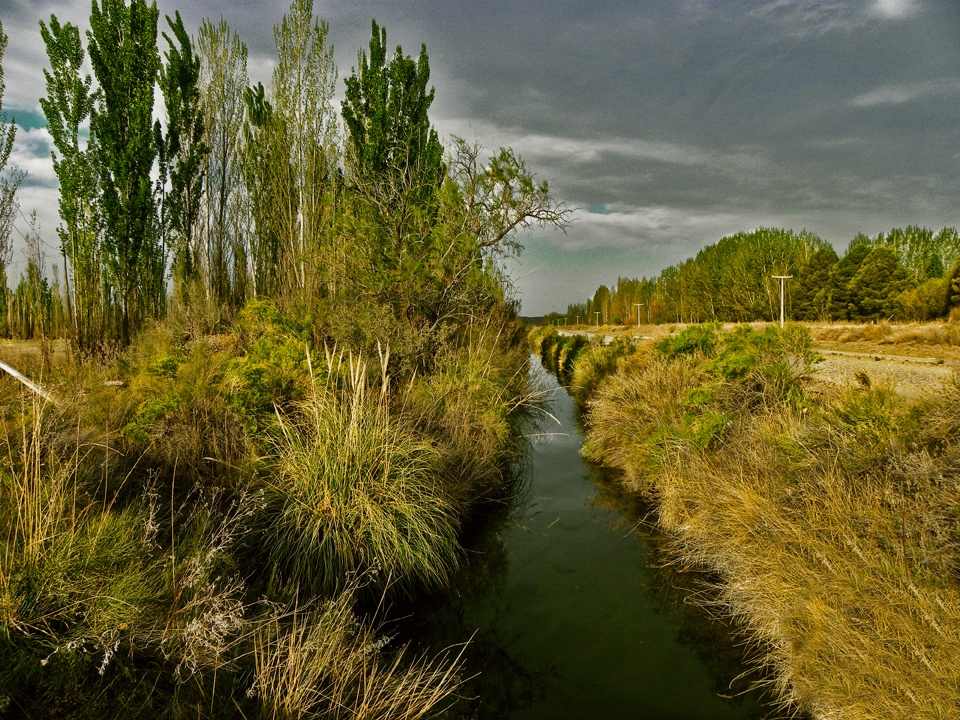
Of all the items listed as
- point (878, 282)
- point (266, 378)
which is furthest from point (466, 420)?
point (878, 282)

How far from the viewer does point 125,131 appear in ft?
39.4

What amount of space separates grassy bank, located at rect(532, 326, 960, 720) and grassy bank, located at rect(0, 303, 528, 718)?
231 cm

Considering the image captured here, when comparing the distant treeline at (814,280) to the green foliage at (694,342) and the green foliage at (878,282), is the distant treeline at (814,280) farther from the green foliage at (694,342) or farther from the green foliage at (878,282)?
the green foliage at (694,342)

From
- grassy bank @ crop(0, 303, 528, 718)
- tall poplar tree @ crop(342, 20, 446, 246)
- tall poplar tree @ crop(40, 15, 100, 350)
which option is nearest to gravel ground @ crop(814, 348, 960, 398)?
grassy bank @ crop(0, 303, 528, 718)

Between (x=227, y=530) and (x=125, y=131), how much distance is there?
11822 mm

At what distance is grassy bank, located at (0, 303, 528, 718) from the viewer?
269cm

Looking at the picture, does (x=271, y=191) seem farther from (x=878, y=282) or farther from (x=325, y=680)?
(x=878, y=282)

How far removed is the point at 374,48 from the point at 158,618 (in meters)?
15.0

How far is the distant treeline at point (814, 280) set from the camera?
40338 millimetres

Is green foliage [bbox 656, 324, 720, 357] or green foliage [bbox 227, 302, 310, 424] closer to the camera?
green foliage [bbox 227, 302, 310, 424]

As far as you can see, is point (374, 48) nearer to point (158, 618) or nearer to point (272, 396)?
point (272, 396)

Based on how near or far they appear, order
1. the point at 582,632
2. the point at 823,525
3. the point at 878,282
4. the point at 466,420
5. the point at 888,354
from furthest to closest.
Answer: the point at 878,282
the point at 888,354
the point at 466,420
the point at 582,632
the point at 823,525

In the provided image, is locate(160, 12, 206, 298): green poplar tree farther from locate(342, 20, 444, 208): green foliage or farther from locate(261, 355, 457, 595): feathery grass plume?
locate(261, 355, 457, 595): feathery grass plume

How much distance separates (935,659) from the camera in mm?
2785
